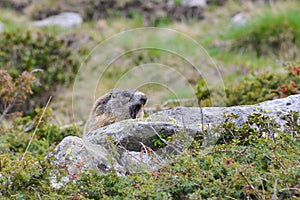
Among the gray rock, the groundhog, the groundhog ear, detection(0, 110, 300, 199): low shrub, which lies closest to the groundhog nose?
the groundhog

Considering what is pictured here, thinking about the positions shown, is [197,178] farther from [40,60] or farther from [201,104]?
[40,60]

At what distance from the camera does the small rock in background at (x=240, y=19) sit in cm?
1028

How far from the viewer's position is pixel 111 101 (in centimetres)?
389

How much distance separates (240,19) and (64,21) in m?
3.44

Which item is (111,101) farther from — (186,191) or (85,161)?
(186,191)

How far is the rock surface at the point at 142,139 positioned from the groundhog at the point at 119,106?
31 cm

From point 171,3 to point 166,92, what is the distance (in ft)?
17.2

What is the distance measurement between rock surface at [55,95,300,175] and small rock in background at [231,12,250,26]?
265 inches

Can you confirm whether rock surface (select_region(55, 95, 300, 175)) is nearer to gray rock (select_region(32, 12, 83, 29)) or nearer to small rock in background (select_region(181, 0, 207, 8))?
gray rock (select_region(32, 12, 83, 29))

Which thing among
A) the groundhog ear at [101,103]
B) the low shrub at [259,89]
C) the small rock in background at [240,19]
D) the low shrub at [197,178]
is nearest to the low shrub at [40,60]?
the low shrub at [259,89]

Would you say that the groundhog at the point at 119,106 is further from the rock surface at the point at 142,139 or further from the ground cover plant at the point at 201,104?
the ground cover plant at the point at 201,104

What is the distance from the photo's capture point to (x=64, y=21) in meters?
11.6

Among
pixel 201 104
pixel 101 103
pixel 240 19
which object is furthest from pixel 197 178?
pixel 240 19

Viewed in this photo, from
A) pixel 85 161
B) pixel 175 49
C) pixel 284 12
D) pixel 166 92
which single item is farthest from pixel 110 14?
pixel 85 161
